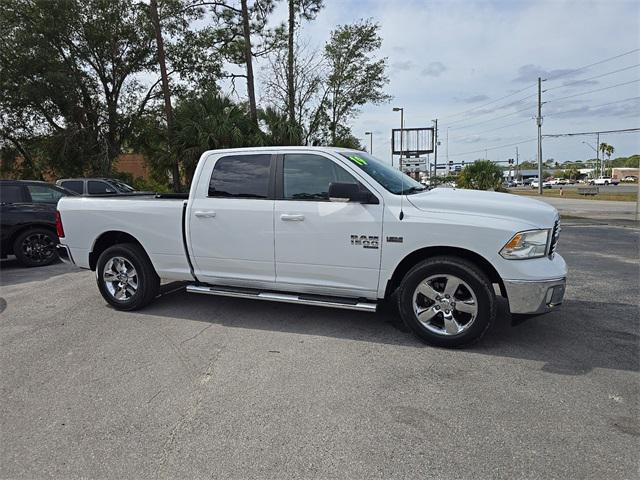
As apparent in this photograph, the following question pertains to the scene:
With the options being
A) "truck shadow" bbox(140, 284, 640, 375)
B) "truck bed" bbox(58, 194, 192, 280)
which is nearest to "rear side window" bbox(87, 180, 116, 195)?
"truck bed" bbox(58, 194, 192, 280)

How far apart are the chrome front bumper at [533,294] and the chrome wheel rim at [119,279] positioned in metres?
4.26

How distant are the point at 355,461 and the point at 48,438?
196cm

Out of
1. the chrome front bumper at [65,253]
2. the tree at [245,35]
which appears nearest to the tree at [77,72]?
the tree at [245,35]

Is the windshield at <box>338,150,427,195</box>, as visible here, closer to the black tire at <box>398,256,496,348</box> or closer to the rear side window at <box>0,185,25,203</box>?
the black tire at <box>398,256,496,348</box>

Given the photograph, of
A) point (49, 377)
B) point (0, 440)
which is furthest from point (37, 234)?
point (0, 440)

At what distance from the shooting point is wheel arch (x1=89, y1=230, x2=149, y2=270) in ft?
17.9

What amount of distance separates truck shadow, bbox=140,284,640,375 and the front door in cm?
44

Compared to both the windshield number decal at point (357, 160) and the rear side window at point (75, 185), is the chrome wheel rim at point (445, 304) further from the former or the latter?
the rear side window at point (75, 185)

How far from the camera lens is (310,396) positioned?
3.24 metres

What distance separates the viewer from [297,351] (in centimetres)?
405

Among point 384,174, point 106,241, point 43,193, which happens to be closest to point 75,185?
point 43,193

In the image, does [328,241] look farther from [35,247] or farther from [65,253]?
[35,247]

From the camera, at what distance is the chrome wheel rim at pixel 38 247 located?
861 cm

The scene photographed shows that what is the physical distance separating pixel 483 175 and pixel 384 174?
31524mm
